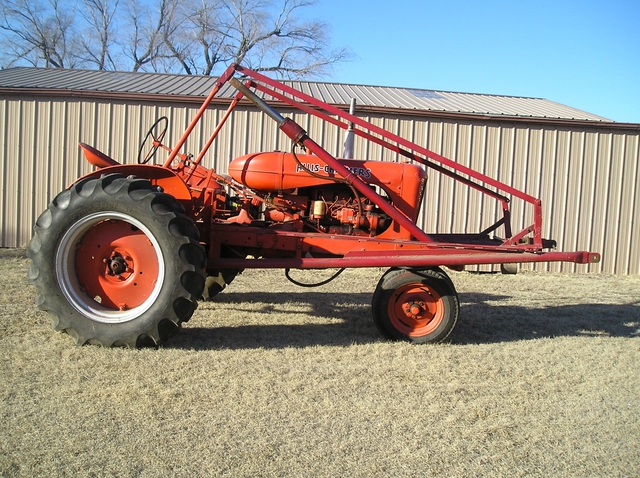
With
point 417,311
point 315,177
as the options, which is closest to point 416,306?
point 417,311

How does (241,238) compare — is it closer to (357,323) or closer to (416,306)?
(357,323)

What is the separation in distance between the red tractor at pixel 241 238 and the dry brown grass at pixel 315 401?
0.35 meters

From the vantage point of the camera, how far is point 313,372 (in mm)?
3914

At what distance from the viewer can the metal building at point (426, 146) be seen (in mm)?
9359

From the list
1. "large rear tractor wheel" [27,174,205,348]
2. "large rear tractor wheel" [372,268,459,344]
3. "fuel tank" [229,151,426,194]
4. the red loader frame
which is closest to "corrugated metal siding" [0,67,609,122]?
"fuel tank" [229,151,426,194]

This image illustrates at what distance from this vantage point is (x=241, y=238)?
192 inches

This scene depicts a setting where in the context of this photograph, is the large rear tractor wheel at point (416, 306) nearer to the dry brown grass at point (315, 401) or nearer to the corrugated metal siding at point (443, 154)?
the dry brown grass at point (315, 401)

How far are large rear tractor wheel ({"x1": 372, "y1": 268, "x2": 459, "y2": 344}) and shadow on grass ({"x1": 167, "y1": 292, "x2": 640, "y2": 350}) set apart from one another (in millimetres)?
249

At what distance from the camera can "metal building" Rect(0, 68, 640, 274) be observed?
30.7 feet

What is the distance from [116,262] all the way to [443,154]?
6823 millimetres

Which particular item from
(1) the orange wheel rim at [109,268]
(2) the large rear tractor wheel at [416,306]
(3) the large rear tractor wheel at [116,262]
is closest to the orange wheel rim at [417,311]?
→ (2) the large rear tractor wheel at [416,306]

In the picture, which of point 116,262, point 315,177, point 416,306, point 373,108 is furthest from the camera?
point 373,108

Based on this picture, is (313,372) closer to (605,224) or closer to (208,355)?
(208,355)

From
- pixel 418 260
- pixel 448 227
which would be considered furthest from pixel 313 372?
pixel 448 227
